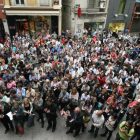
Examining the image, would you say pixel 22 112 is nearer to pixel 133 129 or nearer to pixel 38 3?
pixel 133 129

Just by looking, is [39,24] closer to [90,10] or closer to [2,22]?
[2,22]

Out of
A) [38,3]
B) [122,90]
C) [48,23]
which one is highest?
[38,3]

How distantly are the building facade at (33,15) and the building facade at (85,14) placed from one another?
2.06 metres

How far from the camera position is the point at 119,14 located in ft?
58.4

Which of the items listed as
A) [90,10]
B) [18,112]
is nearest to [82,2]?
→ [90,10]

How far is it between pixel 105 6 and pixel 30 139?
Result: 1734cm

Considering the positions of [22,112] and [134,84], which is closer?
[22,112]

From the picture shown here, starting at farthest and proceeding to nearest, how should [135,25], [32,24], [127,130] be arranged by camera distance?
[135,25] < [32,24] < [127,130]

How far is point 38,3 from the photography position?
44.5 feet

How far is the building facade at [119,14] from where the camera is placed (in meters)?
17.1

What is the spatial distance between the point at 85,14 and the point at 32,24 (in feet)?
22.3

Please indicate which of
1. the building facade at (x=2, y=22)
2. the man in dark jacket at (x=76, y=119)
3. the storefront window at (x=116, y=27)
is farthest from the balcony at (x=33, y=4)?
the man in dark jacket at (x=76, y=119)

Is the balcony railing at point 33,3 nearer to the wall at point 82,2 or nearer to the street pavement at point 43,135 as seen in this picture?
the wall at point 82,2

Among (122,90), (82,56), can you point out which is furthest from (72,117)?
(82,56)
